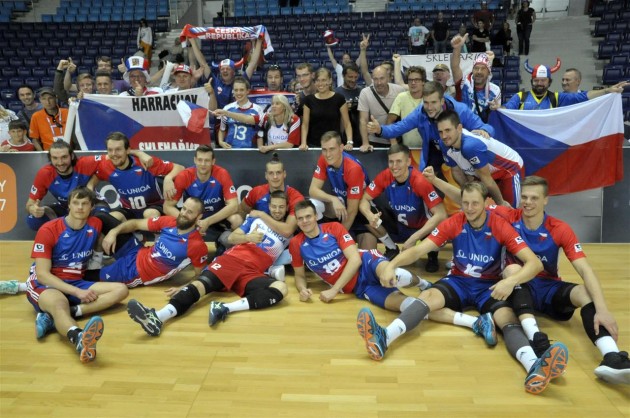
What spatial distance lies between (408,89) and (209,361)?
14.3 feet

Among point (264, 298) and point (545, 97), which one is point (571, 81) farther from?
point (264, 298)

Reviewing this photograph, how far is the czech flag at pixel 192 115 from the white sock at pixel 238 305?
328 centimetres

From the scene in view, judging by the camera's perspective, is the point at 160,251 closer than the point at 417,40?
Yes

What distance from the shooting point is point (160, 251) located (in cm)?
552

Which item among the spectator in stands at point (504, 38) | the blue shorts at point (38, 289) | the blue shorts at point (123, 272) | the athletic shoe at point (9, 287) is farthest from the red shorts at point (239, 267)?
the spectator in stands at point (504, 38)

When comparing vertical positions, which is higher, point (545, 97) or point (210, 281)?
point (545, 97)

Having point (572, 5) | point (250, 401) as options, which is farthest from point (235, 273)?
point (572, 5)

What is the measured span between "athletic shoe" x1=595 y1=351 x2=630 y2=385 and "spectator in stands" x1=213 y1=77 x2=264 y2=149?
4.93 meters

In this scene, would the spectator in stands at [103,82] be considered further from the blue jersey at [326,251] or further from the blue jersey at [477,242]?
the blue jersey at [477,242]

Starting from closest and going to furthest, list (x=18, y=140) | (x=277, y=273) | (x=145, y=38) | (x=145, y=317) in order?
(x=145, y=317), (x=277, y=273), (x=18, y=140), (x=145, y=38)

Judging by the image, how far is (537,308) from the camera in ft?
15.7

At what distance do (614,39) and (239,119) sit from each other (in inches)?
519

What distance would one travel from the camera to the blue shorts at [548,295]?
15.1ft

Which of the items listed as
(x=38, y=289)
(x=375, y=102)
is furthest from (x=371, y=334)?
(x=375, y=102)
